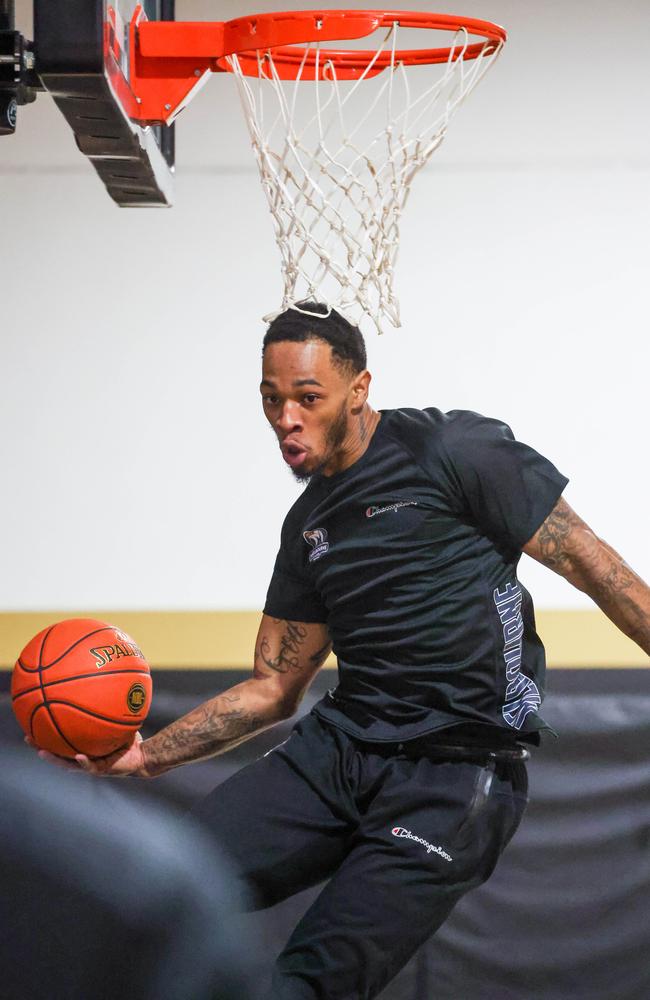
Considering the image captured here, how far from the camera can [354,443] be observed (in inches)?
116

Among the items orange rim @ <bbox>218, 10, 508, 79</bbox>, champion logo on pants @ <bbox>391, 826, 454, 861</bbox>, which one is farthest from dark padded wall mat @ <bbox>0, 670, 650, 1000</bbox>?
orange rim @ <bbox>218, 10, 508, 79</bbox>

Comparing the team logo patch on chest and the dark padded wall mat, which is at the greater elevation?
the team logo patch on chest

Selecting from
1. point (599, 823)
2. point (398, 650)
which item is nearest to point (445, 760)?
point (398, 650)

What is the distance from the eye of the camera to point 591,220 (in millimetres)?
5238

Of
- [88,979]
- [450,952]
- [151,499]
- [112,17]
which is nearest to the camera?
[112,17]

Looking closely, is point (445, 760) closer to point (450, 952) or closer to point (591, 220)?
point (450, 952)

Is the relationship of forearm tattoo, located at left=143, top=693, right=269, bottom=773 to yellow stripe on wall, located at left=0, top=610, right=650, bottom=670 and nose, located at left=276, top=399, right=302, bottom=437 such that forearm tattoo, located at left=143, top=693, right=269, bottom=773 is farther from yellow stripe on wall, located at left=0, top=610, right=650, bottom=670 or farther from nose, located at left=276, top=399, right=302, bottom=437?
yellow stripe on wall, located at left=0, top=610, right=650, bottom=670

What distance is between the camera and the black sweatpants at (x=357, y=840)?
2.61m

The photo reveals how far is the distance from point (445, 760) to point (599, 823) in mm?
1761

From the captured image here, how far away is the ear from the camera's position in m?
2.95

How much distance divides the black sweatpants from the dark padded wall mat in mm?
1479

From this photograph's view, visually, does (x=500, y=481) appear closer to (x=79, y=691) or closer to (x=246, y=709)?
(x=246, y=709)

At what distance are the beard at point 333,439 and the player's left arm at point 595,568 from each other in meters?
0.53

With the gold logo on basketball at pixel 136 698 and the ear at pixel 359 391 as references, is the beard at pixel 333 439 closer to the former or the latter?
the ear at pixel 359 391
